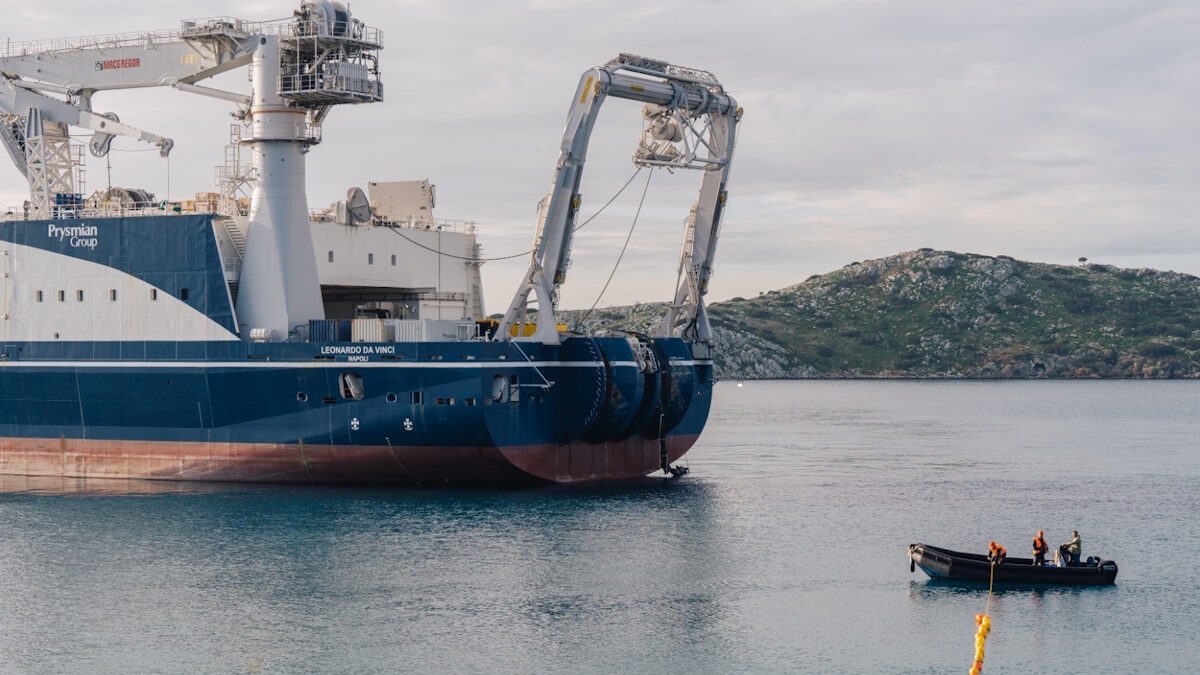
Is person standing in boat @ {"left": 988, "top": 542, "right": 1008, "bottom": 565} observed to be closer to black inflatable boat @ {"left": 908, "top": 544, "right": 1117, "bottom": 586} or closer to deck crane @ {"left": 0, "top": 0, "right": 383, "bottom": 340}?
black inflatable boat @ {"left": 908, "top": 544, "right": 1117, "bottom": 586}

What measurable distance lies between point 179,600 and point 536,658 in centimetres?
1007

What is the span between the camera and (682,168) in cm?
5384

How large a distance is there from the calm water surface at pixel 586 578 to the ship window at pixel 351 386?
3.56 metres

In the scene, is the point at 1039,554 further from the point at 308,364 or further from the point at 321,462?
the point at 308,364

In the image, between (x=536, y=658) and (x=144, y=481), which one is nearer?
(x=536, y=658)

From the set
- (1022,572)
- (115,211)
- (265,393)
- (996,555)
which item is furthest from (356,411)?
(1022,572)

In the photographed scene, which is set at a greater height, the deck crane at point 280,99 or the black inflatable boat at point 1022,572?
the deck crane at point 280,99

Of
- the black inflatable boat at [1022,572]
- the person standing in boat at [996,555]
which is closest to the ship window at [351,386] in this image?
the black inflatable boat at [1022,572]

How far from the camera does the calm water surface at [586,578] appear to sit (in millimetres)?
31078

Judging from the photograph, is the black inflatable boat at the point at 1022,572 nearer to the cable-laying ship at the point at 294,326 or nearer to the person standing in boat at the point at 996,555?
the person standing in boat at the point at 996,555

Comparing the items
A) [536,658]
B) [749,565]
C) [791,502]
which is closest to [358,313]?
[791,502]

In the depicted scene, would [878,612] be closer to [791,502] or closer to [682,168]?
[791,502]

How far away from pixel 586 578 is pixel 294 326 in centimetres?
1831

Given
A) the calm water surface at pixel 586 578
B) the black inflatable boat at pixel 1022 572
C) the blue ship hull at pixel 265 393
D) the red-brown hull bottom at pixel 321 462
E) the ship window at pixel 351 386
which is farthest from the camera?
the red-brown hull bottom at pixel 321 462
